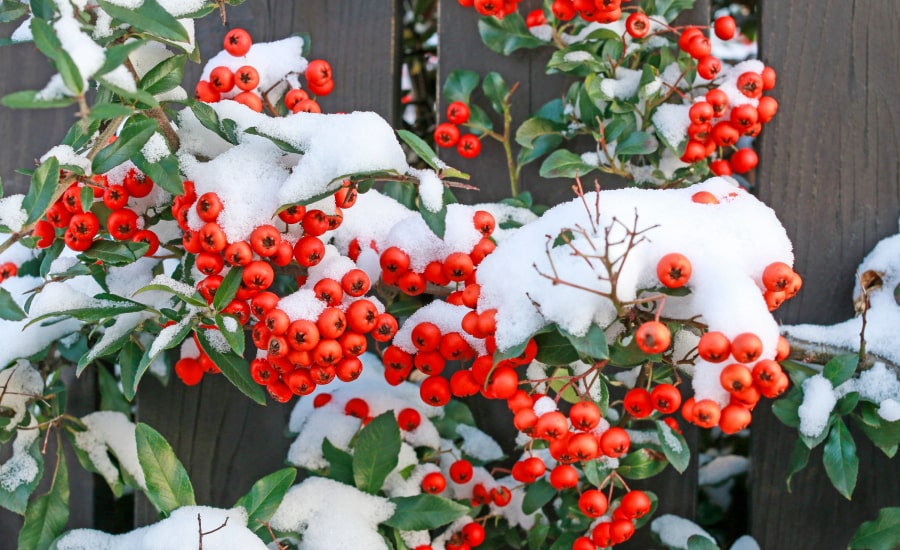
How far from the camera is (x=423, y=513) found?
142cm

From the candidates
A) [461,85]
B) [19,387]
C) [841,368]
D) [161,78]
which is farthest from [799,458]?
[19,387]

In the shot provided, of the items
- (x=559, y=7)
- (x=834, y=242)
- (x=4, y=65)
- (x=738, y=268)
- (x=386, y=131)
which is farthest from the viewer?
(x=4, y=65)

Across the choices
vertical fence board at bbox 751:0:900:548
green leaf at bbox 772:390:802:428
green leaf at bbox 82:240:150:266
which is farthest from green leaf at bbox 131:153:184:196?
vertical fence board at bbox 751:0:900:548

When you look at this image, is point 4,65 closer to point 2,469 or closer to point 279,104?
point 279,104

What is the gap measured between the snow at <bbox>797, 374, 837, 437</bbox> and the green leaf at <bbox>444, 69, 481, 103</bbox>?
0.92m

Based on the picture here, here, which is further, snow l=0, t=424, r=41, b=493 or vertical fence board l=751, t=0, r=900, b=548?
vertical fence board l=751, t=0, r=900, b=548

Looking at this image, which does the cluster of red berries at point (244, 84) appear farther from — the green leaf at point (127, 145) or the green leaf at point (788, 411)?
the green leaf at point (788, 411)

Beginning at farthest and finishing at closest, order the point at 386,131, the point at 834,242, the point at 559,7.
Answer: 1. the point at 834,242
2. the point at 559,7
3. the point at 386,131

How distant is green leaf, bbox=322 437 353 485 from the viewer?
4.99ft

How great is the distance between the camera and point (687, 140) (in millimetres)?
1642

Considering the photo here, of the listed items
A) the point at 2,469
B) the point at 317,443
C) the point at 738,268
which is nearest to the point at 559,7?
the point at 738,268

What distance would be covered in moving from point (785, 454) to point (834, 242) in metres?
0.46

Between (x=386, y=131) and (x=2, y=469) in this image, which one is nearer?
(x=386, y=131)

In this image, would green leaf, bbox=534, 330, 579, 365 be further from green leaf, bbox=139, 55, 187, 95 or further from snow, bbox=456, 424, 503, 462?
green leaf, bbox=139, 55, 187, 95
